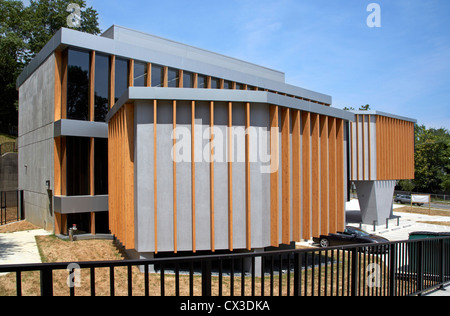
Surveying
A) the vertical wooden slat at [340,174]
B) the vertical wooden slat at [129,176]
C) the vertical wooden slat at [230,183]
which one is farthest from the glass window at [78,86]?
the vertical wooden slat at [340,174]

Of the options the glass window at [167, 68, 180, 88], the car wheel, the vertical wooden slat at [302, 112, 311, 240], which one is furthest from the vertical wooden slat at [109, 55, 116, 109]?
the car wheel

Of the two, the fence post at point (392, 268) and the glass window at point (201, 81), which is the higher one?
the glass window at point (201, 81)

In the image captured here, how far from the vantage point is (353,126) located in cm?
2545

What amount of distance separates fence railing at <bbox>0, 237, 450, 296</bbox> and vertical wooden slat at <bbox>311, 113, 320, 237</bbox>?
2.19 metres

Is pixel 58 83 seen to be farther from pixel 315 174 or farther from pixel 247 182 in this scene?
pixel 315 174

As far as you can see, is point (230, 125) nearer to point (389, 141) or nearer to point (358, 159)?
point (358, 159)

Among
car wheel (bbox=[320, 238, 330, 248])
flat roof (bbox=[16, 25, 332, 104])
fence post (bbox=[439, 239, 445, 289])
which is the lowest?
car wheel (bbox=[320, 238, 330, 248])

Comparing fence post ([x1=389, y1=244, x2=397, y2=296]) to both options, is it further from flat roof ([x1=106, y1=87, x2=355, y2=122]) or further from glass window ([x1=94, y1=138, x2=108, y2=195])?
glass window ([x1=94, y1=138, x2=108, y2=195])

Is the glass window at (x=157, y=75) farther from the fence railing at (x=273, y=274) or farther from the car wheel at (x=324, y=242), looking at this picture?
the car wheel at (x=324, y=242)

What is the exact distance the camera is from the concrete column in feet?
85.1

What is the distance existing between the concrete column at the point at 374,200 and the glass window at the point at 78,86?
67.5 ft

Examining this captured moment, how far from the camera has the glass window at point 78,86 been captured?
16266 millimetres
